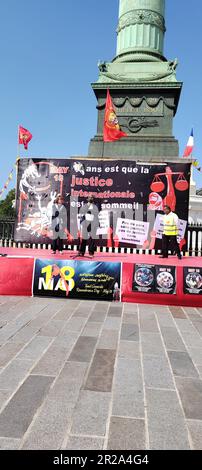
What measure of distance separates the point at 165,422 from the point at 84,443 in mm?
744

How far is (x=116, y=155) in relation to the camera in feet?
83.5

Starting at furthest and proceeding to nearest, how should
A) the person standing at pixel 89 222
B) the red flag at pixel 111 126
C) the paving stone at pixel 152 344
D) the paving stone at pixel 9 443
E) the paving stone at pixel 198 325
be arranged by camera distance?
1. the red flag at pixel 111 126
2. the person standing at pixel 89 222
3. the paving stone at pixel 198 325
4. the paving stone at pixel 152 344
5. the paving stone at pixel 9 443

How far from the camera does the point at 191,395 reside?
3.21 metres

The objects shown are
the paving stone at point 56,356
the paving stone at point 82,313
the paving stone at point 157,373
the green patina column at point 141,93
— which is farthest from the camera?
the green patina column at point 141,93

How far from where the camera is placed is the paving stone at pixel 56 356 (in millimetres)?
3646

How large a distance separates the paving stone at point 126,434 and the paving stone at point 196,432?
387mm

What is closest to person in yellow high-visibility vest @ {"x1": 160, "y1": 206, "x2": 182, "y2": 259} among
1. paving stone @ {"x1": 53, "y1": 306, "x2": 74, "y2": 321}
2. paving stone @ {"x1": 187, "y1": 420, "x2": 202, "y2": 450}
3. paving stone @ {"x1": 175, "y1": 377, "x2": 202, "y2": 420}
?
paving stone @ {"x1": 53, "y1": 306, "x2": 74, "y2": 321}

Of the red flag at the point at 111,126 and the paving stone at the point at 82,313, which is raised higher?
the red flag at the point at 111,126

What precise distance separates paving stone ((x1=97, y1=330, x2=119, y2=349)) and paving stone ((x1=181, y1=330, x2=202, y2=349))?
3.43ft

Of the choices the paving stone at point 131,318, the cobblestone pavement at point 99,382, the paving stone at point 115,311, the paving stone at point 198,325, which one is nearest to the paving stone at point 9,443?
the cobblestone pavement at point 99,382

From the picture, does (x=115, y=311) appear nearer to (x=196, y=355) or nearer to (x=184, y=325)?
(x=184, y=325)

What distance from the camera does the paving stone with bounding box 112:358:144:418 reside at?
9.46ft

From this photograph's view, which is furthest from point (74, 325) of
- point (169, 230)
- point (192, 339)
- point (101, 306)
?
point (169, 230)

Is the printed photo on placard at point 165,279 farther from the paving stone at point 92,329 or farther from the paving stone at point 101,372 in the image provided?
the paving stone at point 101,372
